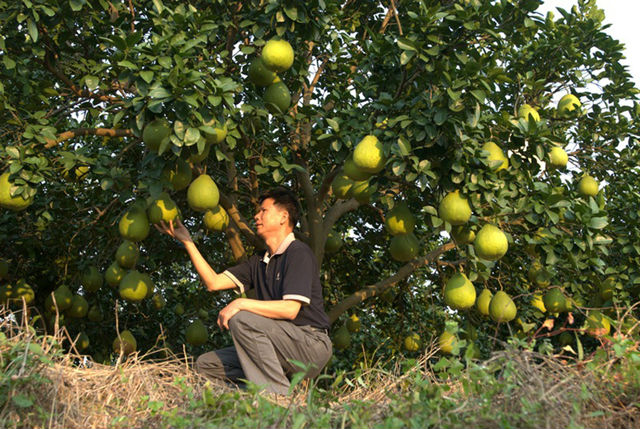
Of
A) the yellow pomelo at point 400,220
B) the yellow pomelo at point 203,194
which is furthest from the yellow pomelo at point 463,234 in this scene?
the yellow pomelo at point 203,194

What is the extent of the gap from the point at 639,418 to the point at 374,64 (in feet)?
9.25

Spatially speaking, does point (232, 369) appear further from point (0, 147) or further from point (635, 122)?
point (635, 122)

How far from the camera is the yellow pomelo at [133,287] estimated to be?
520cm

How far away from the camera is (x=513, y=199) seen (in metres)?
4.75

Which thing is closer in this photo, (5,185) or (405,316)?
(5,185)

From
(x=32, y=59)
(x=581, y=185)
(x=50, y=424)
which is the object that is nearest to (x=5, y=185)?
(x=32, y=59)

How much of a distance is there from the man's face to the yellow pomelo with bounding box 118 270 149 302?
1.18m

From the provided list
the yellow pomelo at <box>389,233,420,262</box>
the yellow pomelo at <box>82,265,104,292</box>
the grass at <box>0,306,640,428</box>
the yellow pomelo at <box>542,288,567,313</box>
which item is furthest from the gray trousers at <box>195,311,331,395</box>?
the yellow pomelo at <box>82,265,104,292</box>

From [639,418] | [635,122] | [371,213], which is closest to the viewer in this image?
[639,418]

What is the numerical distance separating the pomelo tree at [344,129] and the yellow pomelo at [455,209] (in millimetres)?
18

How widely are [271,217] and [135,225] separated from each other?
3.03ft

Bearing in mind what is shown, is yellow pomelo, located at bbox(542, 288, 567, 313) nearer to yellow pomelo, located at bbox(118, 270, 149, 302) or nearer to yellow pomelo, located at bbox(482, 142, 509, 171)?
yellow pomelo, located at bbox(482, 142, 509, 171)

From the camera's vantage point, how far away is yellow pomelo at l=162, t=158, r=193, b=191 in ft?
14.0

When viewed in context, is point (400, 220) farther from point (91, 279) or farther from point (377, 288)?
point (91, 279)
